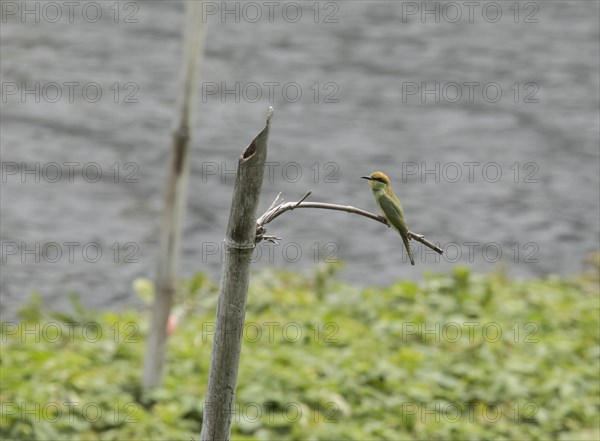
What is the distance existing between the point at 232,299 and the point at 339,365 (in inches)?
206

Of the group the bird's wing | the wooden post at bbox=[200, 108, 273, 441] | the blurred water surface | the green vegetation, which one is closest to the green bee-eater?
the bird's wing

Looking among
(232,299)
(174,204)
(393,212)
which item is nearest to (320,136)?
(174,204)

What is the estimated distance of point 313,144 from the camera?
42.2 feet

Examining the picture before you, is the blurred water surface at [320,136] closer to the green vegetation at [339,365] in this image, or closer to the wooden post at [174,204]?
the green vegetation at [339,365]

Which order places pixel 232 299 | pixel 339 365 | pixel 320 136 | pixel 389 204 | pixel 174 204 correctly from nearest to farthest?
pixel 232 299 < pixel 389 204 < pixel 174 204 < pixel 339 365 < pixel 320 136

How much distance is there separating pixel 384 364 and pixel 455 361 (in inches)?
24.5

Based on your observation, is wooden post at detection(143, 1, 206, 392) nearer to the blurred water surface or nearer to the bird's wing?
the blurred water surface

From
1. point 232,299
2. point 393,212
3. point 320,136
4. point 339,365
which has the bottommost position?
point 339,365

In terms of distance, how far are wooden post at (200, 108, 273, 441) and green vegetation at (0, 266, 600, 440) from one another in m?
3.94

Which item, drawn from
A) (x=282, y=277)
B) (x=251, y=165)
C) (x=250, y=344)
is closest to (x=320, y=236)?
(x=282, y=277)

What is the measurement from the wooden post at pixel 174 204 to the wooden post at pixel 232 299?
13.8ft

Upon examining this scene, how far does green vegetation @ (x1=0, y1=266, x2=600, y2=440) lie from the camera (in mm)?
6258

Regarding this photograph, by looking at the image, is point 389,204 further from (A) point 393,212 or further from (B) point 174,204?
(B) point 174,204

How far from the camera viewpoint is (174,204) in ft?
21.2
